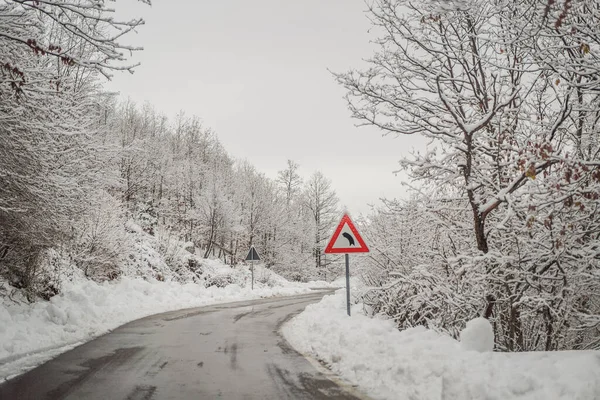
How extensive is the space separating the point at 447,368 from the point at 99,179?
10146 mm

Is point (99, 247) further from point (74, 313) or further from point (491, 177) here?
point (491, 177)

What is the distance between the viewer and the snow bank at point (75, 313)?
7870 mm

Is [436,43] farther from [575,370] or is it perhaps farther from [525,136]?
[575,370]

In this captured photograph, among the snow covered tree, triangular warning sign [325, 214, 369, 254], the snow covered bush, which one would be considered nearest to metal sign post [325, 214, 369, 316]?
triangular warning sign [325, 214, 369, 254]

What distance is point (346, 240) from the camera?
9.93 m

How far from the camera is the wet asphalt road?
533 cm

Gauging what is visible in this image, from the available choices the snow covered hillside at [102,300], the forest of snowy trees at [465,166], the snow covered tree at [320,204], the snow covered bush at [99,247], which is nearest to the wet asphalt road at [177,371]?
the snow covered hillside at [102,300]

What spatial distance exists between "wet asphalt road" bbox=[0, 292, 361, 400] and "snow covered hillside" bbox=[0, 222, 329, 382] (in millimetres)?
643

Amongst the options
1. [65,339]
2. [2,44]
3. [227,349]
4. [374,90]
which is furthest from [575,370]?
[65,339]

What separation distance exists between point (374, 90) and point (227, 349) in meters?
5.89

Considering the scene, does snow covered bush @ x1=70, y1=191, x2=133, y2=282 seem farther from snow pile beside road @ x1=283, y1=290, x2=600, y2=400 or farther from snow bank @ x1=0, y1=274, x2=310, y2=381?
snow pile beside road @ x1=283, y1=290, x2=600, y2=400

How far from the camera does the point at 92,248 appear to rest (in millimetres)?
17828

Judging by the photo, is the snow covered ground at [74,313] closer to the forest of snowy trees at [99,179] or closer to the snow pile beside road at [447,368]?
the forest of snowy trees at [99,179]

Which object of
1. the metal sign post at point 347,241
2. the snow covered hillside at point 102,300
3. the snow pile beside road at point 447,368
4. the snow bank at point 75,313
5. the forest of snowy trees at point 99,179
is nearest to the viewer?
the snow pile beside road at point 447,368
